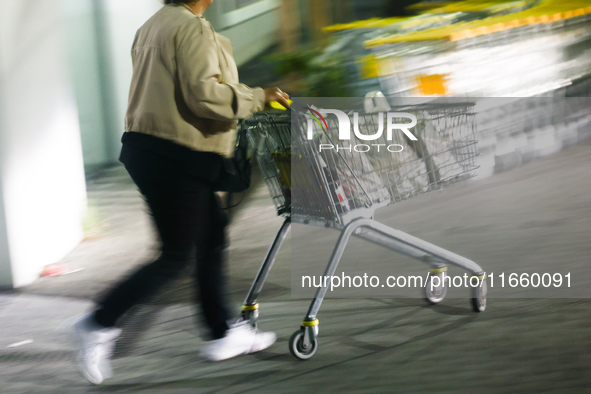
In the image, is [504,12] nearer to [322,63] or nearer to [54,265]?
[322,63]

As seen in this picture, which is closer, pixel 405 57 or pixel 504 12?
pixel 405 57

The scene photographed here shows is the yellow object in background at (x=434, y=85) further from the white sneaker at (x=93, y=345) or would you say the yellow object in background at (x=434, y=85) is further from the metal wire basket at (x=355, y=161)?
the white sneaker at (x=93, y=345)

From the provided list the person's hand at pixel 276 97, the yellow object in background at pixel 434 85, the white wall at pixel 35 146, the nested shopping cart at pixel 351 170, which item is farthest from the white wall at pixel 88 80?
the person's hand at pixel 276 97

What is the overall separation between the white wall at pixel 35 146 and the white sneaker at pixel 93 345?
1.71 metres

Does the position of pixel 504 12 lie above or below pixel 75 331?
above

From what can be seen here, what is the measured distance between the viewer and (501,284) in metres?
3.94

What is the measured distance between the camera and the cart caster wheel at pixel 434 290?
365cm

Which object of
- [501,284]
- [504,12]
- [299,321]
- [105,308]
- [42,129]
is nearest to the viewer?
[105,308]

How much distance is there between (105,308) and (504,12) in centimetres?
550

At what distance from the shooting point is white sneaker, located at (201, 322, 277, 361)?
3072mm

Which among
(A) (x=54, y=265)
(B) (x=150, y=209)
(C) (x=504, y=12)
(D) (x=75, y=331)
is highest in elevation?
(C) (x=504, y=12)

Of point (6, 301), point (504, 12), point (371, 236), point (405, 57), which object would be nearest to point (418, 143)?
point (371, 236)

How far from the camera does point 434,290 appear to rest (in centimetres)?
368

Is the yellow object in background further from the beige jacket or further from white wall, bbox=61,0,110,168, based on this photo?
white wall, bbox=61,0,110,168
